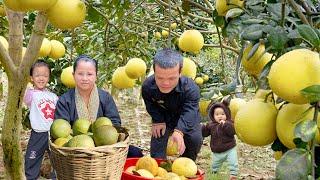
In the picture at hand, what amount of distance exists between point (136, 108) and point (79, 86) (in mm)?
5444

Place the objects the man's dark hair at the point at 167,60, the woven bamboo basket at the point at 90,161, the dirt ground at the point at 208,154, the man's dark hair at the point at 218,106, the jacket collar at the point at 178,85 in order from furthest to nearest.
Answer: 1. the dirt ground at the point at 208,154
2. the man's dark hair at the point at 218,106
3. the jacket collar at the point at 178,85
4. the man's dark hair at the point at 167,60
5. the woven bamboo basket at the point at 90,161

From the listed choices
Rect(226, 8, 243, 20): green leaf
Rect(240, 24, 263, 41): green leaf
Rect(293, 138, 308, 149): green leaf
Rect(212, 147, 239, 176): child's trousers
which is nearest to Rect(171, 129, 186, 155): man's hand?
Rect(226, 8, 243, 20): green leaf

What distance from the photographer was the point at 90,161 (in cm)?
181

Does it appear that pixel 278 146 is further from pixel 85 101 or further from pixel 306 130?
pixel 85 101

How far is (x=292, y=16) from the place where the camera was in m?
1.06

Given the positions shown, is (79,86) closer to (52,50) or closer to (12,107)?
(12,107)

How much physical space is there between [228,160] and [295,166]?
3496 millimetres

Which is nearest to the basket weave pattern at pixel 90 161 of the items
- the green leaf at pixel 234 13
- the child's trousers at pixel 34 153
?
the green leaf at pixel 234 13

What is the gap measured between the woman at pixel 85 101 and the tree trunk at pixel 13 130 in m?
0.21

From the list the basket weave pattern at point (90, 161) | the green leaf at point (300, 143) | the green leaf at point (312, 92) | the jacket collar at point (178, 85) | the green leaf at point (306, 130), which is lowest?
the basket weave pattern at point (90, 161)

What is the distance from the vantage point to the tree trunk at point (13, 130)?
2.29 meters

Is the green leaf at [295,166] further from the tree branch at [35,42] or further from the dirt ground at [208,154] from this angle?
the dirt ground at [208,154]

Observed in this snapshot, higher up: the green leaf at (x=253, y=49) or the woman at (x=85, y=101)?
the green leaf at (x=253, y=49)

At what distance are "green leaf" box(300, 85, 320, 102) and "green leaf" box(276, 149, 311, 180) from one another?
0.08m
